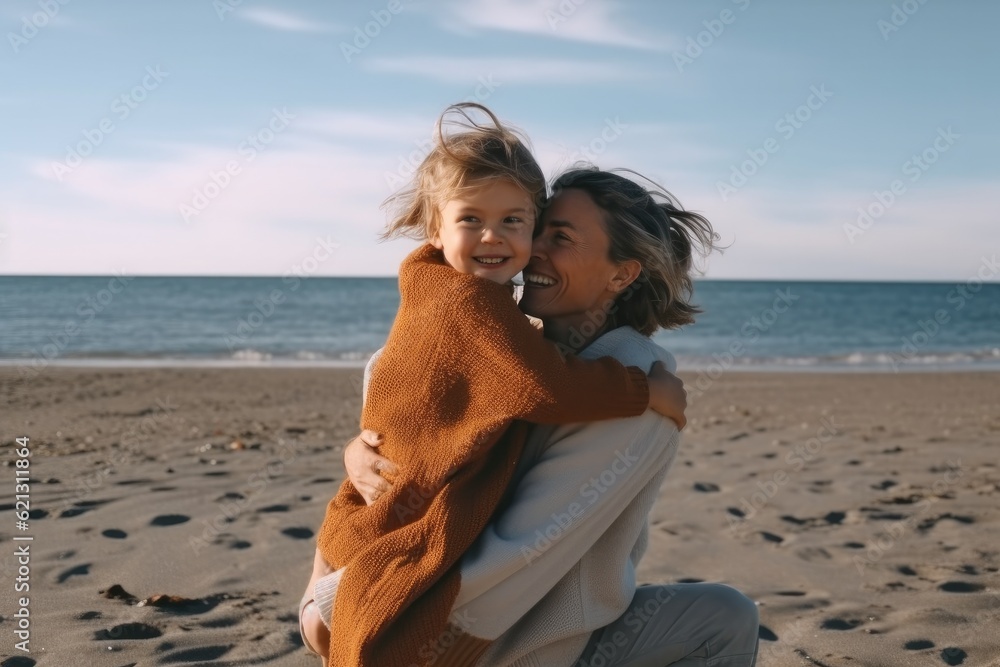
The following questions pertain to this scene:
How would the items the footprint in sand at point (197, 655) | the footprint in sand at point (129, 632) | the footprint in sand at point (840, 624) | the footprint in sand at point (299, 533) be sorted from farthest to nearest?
the footprint in sand at point (299, 533)
the footprint in sand at point (840, 624)
the footprint in sand at point (129, 632)
the footprint in sand at point (197, 655)

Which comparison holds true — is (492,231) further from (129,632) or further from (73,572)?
(73,572)

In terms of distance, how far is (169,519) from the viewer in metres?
5.13

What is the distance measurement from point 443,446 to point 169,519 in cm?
348

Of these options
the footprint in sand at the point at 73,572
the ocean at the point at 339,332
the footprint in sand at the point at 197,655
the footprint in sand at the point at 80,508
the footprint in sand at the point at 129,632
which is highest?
the footprint in sand at the point at 197,655

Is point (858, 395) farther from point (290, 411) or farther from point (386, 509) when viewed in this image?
point (386, 509)

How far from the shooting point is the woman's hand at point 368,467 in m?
2.31

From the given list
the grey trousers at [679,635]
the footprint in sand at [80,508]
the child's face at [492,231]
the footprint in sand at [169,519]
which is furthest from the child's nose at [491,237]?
the footprint in sand at [80,508]

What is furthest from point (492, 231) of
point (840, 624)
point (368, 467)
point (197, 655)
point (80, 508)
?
point (80, 508)

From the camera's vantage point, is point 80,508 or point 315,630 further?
point 80,508

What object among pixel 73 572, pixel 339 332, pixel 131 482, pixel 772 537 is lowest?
pixel 339 332

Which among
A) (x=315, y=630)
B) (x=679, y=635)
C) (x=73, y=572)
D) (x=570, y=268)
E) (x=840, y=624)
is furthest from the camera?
(x=73, y=572)

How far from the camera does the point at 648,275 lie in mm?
2715

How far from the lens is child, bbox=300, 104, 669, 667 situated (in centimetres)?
209

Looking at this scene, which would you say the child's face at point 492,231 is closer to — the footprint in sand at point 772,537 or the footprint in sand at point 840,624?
the footprint in sand at point 840,624
